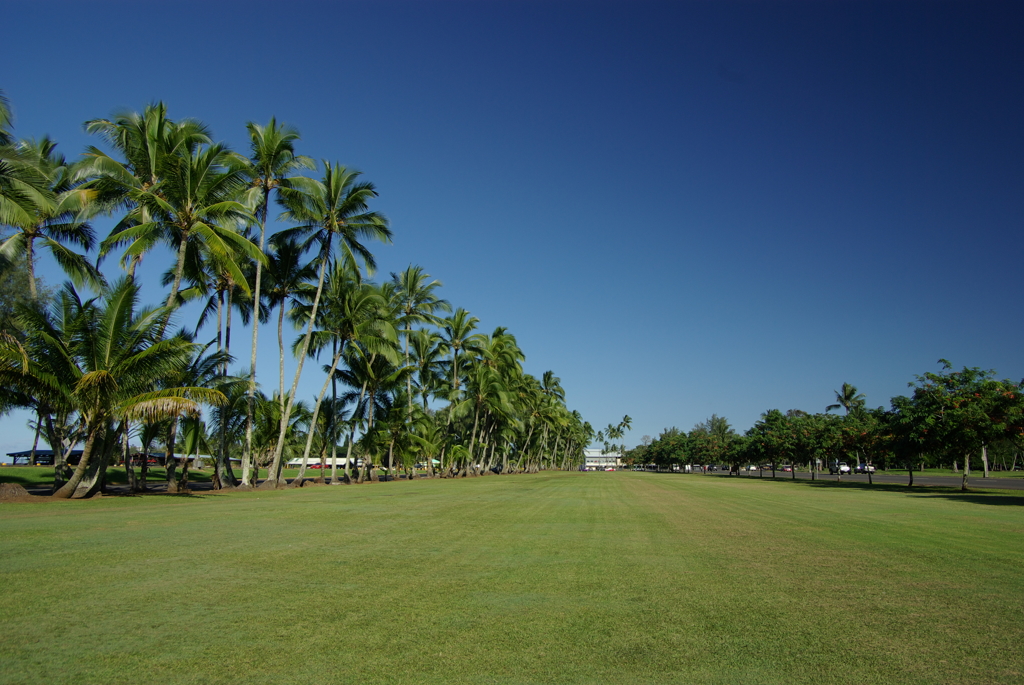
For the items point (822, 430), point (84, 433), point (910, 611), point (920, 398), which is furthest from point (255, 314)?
point (822, 430)

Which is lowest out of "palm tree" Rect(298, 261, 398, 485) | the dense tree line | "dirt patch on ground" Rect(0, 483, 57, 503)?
"dirt patch on ground" Rect(0, 483, 57, 503)

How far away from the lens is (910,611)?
5.77 meters

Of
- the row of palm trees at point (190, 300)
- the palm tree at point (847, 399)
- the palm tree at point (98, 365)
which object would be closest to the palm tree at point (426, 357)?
the row of palm trees at point (190, 300)

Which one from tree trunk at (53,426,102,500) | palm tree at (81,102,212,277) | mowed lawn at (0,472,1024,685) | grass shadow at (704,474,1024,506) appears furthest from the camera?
grass shadow at (704,474,1024,506)

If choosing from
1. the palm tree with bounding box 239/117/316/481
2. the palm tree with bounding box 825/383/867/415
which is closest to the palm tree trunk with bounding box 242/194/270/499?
the palm tree with bounding box 239/117/316/481

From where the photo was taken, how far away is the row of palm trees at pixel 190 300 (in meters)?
16.7

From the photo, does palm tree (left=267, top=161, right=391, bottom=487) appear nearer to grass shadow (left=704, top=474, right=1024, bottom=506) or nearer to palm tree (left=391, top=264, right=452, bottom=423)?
palm tree (left=391, top=264, right=452, bottom=423)

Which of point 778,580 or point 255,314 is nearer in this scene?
point 778,580

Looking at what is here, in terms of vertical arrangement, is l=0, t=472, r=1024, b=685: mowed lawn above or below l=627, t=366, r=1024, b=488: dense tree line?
below

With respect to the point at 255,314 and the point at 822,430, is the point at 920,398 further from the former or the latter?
the point at 255,314

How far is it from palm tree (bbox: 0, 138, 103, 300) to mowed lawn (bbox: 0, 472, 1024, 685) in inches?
564

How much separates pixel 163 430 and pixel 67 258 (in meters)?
8.20

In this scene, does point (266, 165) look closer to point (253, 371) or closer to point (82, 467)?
point (253, 371)

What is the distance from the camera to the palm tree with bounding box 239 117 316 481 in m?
26.4
